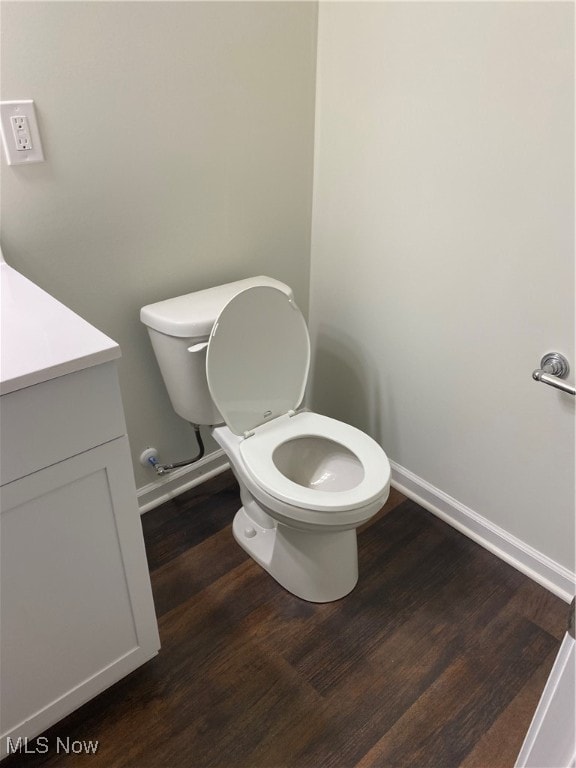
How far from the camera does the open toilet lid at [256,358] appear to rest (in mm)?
1467

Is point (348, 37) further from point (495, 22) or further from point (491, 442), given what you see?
point (491, 442)

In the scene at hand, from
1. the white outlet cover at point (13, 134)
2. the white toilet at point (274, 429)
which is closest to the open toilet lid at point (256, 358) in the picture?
the white toilet at point (274, 429)

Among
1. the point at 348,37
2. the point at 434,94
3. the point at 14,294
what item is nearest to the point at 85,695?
the point at 14,294

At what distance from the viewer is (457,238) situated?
150cm

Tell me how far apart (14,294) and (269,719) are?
1.11m

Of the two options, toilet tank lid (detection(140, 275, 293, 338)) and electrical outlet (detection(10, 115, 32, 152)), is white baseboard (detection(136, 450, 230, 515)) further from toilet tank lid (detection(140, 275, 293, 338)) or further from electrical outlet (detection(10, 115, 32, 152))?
electrical outlet (detection(10, 115, 32, 152))

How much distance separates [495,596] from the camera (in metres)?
1.61

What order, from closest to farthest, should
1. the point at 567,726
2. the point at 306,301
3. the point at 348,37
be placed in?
the point at 567,726 < the point at 348,37 < the point at 306,301

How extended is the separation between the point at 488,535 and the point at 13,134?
65.9 inches

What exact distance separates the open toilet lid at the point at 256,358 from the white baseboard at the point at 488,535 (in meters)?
Result: 0.56

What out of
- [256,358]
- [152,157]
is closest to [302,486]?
[256,358]

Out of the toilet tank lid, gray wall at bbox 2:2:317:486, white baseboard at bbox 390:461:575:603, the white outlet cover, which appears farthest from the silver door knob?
the white outlet cover

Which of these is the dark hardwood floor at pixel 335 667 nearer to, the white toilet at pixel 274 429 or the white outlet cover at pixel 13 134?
the white toilet at pixel 274 429

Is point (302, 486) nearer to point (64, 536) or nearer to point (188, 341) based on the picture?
point (188, 341)
